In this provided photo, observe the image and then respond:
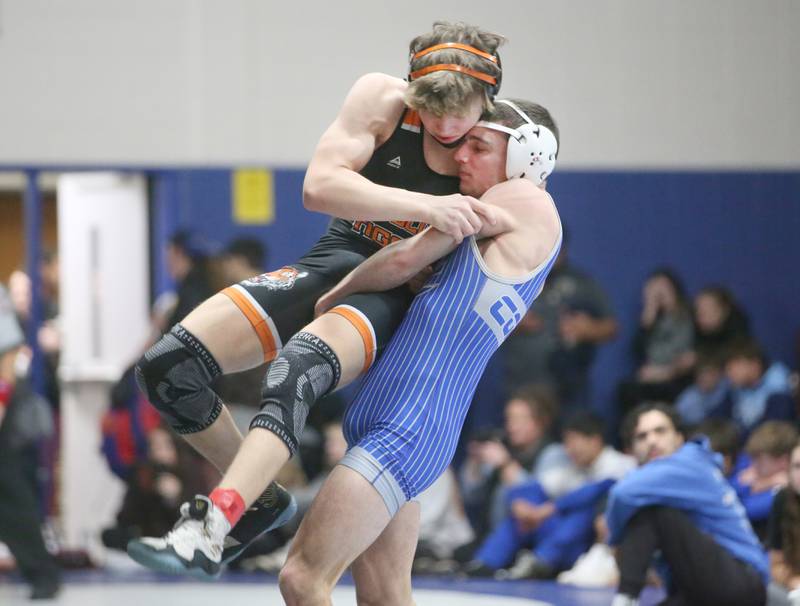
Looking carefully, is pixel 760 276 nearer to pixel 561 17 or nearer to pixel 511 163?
pixel 561 17

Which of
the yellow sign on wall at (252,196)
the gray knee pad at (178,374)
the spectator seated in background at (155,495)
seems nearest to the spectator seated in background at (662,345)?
the yellow sign on wall at (252,196)

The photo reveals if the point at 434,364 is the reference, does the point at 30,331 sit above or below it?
below

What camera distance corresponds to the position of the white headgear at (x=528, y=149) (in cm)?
369

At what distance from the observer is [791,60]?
30.6 feet

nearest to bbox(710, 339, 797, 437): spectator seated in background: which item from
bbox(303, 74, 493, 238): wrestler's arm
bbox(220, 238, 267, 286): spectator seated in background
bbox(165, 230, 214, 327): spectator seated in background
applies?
bbox(220, 238, 267, 286): spectator seated in background

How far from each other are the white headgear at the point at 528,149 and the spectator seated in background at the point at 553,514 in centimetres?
346

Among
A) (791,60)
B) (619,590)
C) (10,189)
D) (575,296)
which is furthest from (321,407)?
(10,189)

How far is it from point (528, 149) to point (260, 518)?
1.19 m

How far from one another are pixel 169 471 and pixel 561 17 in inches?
152

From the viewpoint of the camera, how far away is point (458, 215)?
3484 mm

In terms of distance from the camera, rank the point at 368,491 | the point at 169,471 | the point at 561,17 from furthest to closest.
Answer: the point at 561,17 → the point at 169,471 → the point at 368,491

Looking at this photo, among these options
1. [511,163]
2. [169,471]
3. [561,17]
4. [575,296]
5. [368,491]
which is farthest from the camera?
[561,17]

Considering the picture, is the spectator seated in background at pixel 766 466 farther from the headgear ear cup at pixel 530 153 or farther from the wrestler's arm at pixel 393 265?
the wrestler's arm at pixel 393 265

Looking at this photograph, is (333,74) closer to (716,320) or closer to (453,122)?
(716,320)
